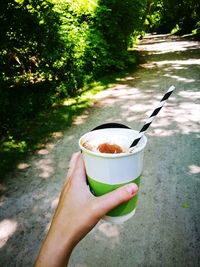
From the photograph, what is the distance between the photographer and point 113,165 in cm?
154

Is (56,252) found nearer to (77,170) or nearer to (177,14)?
(77,170)

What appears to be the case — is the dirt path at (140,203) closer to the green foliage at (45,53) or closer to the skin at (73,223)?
the green foliage at (45,53)

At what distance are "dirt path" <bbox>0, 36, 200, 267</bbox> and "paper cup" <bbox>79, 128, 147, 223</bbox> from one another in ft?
4.91

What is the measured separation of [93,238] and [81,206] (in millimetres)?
1873

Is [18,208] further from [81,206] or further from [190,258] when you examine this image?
[81,206]

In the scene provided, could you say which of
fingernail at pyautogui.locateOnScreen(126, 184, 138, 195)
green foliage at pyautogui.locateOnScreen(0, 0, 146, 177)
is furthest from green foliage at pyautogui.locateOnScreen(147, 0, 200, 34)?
fingernail at pyautogui.locateOnScreen(126, 184, 138, 195)

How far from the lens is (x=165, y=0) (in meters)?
24.8

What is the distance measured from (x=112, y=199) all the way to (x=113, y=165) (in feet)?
0.62

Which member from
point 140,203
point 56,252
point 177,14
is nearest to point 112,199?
point 56,252

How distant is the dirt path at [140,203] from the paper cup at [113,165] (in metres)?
1.50

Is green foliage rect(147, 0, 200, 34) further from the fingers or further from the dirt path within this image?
the fingers

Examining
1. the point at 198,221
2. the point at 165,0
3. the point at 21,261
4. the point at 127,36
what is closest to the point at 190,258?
the point at 198,221

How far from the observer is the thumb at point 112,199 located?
58.5 inches

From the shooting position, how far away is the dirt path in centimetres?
302
